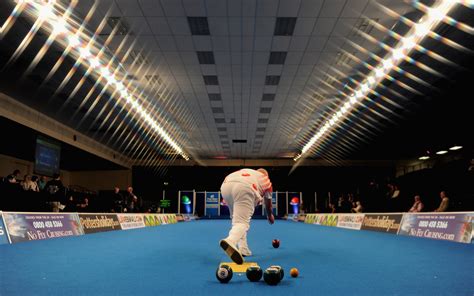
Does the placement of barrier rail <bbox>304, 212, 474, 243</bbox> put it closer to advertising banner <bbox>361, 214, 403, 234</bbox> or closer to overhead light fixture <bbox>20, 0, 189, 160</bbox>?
advertising banner <bbox>361, 214, 403, 234</bbox>

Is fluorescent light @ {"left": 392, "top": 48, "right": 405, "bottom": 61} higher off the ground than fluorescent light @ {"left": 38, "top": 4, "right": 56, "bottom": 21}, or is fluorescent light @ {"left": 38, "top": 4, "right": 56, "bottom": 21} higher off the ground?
fluorescent light @ {"left": 392, "top": 48, "right": 405, "bottom": 61}

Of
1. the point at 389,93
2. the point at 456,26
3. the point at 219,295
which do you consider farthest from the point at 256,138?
the point at 219,295

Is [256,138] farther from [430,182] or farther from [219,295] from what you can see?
[219,295]

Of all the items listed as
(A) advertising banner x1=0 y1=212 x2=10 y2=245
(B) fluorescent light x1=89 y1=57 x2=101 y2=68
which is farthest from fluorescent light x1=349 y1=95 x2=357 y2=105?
(A) advertising banner x1=0 y1=212 x2=10 y2=245

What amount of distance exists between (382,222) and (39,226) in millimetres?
8040

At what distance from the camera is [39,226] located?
21.6 ft

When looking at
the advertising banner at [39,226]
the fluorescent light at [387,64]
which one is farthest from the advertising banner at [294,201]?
the advertising banner at [39,226]

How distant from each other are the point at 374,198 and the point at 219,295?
1417 centimetres

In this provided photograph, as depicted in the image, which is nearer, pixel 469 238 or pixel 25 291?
pixel 25 291

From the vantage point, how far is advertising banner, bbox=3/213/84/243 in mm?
5894

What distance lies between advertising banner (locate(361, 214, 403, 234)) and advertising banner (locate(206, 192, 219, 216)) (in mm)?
18294

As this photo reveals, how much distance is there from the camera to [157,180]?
27.1 metres

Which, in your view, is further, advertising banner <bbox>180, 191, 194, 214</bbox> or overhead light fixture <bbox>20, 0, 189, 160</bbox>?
advertising banner <bbox>180, 191, 194, 214</bbox>

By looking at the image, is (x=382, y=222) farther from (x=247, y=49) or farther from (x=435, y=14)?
(x=247, y=49)
